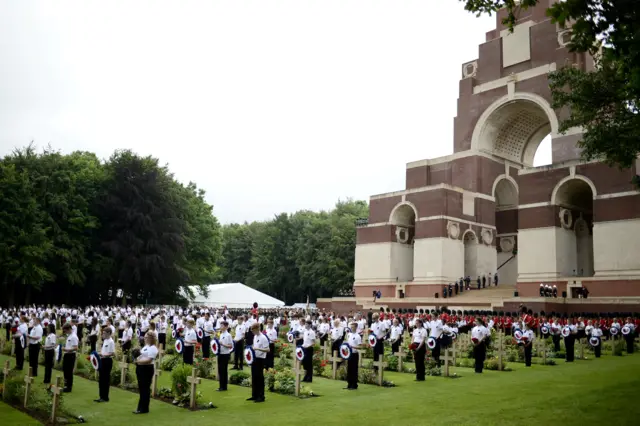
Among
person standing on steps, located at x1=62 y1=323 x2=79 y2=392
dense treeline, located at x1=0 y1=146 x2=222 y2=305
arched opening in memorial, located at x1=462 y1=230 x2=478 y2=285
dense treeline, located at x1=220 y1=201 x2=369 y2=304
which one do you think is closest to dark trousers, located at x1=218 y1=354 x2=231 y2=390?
person standing on steps, located at x1=62 y1=323 x2=79 y2=392

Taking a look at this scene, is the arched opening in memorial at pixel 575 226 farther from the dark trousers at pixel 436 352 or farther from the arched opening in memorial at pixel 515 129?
the dark trousers at pixel 436 352

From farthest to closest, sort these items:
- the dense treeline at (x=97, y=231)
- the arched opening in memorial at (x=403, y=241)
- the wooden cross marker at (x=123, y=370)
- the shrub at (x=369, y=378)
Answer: the arched opening in memorial at (x=403, y=241), the dense treeline at (x=97, y=231), the shrub at (x=369, y=378), the wooden cross marker at (x=123, y=370)

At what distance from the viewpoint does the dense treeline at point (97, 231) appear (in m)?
45.2

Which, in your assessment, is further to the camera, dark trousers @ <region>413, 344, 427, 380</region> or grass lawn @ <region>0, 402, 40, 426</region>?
dark trousers @ <region>413, 344, 427, 380</region>

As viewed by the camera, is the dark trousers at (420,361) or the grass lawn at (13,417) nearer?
the grass lawn at (13,417)

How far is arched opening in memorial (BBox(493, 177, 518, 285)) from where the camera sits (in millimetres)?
51750

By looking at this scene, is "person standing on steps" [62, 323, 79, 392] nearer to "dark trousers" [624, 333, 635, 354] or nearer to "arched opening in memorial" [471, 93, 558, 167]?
"dark trousers" [624, 333, 635, 354]

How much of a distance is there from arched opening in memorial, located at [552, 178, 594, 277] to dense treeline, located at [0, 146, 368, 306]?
31.9 meters

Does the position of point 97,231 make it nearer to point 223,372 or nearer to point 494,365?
point 223,372

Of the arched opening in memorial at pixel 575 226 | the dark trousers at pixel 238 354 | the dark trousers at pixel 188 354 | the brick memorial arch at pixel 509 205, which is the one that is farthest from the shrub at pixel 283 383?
the arched opening in memorial at pixel 575 226

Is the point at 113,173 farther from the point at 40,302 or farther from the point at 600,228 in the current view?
the point at 600,228

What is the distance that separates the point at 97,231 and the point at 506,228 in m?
36.9

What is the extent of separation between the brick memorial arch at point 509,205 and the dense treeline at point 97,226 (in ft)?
59.2

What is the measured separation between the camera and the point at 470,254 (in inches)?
1943
